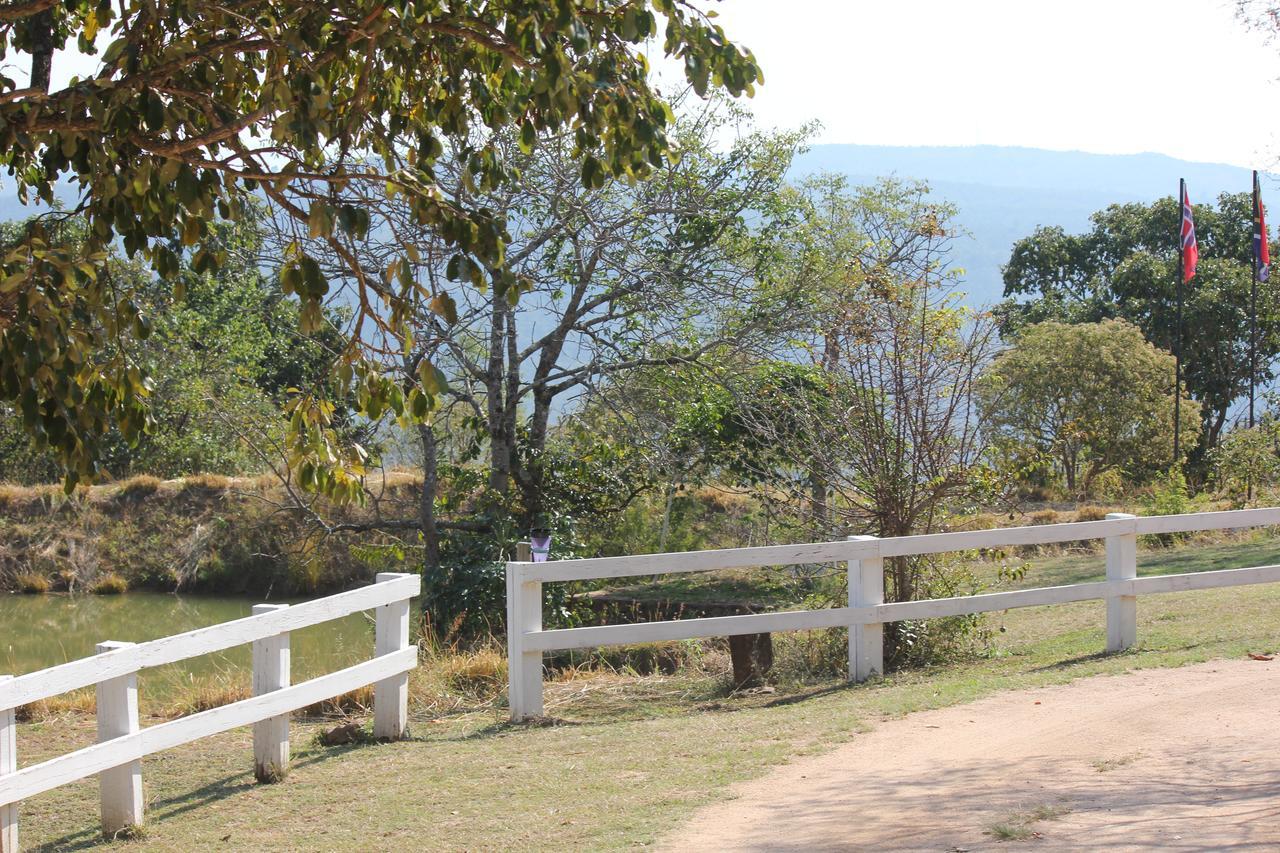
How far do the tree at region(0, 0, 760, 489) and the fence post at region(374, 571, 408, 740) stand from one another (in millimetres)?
1790

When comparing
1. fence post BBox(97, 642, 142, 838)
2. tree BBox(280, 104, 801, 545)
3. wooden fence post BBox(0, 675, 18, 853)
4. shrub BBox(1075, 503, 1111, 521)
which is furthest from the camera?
shrub BBox(1075, 503, 1111, 521)

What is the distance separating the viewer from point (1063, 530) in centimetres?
1048

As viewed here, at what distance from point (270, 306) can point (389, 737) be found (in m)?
8.49

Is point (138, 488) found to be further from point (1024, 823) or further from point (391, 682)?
point (1024, 823)

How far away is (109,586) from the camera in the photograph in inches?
1069

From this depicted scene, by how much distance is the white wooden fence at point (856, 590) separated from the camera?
368 inches

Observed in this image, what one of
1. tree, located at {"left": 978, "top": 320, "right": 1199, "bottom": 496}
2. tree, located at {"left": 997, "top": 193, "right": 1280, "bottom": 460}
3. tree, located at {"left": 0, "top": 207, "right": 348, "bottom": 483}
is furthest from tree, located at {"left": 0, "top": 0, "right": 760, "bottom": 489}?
tree, located at {"left": 997, "top": 193, "right": 1280, "bottom": 460}

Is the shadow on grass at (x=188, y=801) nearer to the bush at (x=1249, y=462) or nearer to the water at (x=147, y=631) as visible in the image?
the water at (x=147, y=631)

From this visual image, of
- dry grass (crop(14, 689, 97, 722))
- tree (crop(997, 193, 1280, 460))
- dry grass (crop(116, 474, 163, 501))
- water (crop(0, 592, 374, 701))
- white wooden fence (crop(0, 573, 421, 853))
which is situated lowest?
water (crop(0, 592, 374, 701))

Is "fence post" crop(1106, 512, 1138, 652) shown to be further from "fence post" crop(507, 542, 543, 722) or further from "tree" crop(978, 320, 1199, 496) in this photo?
"tree" crop(978, 320, 1199, 496)

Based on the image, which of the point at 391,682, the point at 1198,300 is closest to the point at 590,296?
the point at 391,682

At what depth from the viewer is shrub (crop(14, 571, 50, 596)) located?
27000 mm

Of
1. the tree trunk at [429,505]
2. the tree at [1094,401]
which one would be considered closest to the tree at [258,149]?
the tree trunk at [429,505]

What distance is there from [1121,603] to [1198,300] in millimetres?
33428
